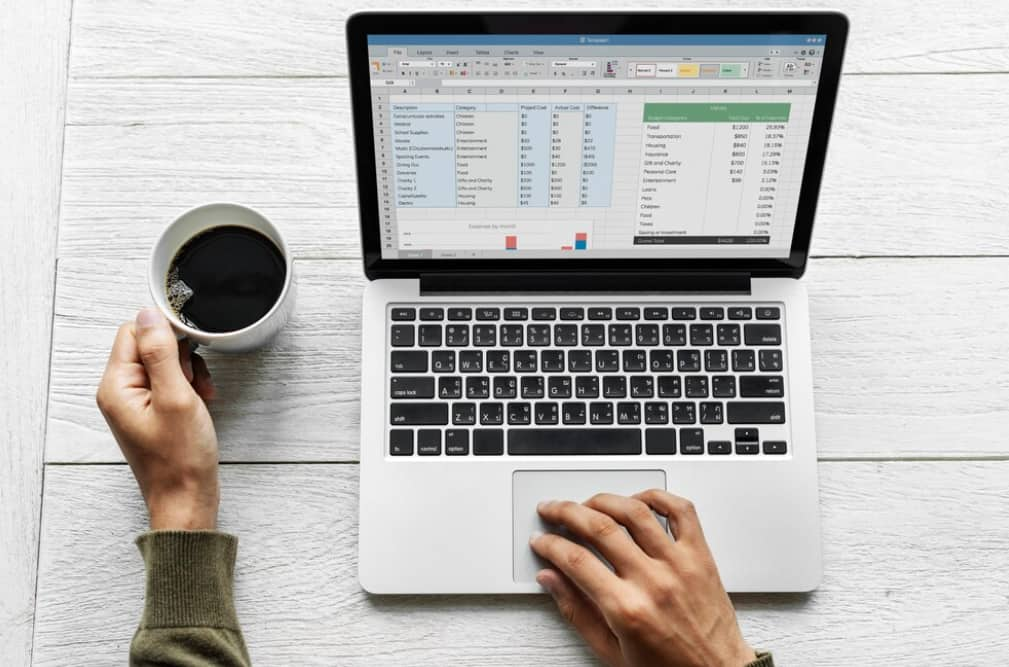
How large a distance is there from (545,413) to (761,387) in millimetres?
198

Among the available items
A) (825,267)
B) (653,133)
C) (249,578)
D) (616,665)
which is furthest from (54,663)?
(825,267)

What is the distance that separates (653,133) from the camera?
0.70 metres

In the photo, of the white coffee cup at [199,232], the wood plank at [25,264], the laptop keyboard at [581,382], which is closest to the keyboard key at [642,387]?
the laptop keyboard at [581,382]

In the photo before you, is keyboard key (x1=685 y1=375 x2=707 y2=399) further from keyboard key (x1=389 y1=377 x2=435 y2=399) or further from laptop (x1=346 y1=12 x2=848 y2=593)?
keyboard key (x1=389 y1=377 x2=435 y2=399)

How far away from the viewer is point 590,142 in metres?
0.70

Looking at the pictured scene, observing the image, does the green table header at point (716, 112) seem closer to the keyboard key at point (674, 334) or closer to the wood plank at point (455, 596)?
the keyboard key at point (674, 334)

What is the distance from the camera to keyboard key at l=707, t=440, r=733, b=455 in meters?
0.76

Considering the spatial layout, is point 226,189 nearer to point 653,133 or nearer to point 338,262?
point 338,262

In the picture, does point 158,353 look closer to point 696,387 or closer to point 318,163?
point 318,163

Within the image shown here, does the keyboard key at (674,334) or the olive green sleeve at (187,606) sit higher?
the keyboard key at (674,334)

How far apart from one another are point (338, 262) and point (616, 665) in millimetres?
456

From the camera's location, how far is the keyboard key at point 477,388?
761 millimetres

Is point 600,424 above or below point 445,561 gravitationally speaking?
above

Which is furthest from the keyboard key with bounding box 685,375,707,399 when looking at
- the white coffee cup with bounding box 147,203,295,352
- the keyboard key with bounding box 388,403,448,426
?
the white coffee cup with bounding box 147,203,295,352
